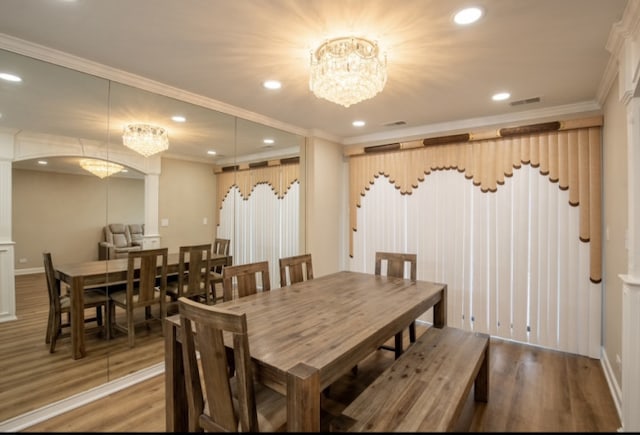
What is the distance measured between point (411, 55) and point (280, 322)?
6.66 feet

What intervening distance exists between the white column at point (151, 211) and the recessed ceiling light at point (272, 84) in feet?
4.37

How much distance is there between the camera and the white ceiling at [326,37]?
1.71 metres

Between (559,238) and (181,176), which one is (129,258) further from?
(559,238)

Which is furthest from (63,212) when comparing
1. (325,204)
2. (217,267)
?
(325,204)

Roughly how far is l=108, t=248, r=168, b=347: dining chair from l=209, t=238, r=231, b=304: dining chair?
50 centimetres

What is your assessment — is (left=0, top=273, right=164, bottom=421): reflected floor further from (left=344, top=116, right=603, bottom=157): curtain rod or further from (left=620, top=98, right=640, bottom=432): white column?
(left=344, top=116, right=603, bottom=157): curtain rod

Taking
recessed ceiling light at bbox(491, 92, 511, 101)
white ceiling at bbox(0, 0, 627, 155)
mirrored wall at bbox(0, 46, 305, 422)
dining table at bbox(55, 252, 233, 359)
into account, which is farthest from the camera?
recessed ceiling light at bbox(491, 92, 511, 101)

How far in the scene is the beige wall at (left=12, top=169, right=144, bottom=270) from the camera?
2.17m

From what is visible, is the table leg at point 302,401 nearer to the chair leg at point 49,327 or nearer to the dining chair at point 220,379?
the dining chair at point 220,379

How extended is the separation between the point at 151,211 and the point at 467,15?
2.88m

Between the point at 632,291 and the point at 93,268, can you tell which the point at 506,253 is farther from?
the point at 93,268

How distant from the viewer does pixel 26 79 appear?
2199mm

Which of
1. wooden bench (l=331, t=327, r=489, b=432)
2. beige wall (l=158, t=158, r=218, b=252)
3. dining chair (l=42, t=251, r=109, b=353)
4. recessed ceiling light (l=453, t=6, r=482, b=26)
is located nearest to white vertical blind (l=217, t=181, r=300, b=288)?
beige wall (l=158, t=158, r=218, b=252)

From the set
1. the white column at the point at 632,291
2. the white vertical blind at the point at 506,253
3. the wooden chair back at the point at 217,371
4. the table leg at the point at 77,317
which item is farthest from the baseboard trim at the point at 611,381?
the table leg at the point at 77,317
